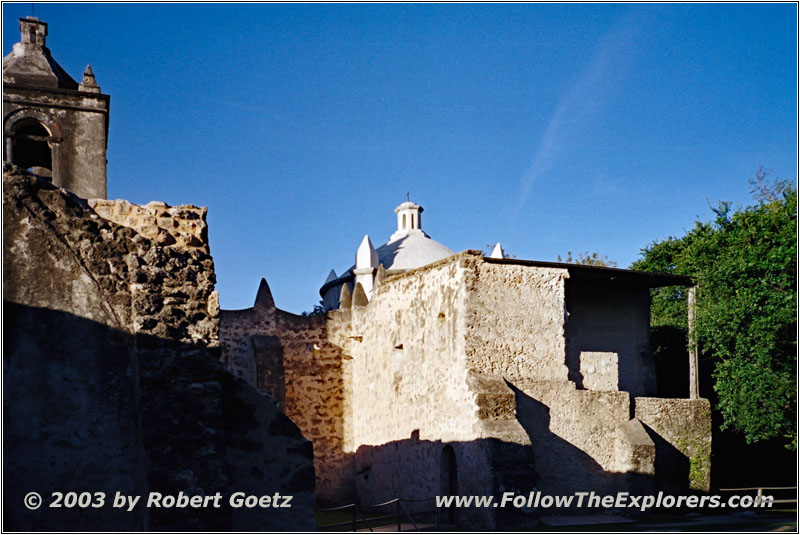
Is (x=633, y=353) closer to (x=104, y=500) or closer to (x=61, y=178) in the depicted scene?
(x=61, y=178)

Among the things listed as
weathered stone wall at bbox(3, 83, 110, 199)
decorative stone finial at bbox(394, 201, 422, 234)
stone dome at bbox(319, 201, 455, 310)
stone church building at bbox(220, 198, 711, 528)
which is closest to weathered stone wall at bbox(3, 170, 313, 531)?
weathered stone wall at bbox(3, 83, 110, 199)

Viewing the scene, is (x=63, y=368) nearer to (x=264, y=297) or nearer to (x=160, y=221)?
(x=160, y=221)

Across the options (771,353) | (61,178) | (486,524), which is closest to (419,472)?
(486,524)

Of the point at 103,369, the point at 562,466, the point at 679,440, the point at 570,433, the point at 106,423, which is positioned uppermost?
the point at 103,369

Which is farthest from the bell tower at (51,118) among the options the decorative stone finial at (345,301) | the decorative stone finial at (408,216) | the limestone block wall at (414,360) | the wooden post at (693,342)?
the decorative stone finial at (408,216)

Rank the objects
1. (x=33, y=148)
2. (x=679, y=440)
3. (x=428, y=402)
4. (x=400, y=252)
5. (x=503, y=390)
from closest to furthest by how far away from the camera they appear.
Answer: (x=503, y=390) → (x=33, y=148) → (x=679, y=440) → (x=428, y=402) → (x=400, y=252)

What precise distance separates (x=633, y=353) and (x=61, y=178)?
12512mm

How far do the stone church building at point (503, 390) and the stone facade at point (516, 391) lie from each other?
3 centimetres

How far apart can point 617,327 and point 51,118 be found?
12.5 m

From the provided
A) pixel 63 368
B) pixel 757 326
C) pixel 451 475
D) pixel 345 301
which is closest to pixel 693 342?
pixel 757 326

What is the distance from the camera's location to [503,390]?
57.0 ft

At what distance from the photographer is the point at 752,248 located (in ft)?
67.6

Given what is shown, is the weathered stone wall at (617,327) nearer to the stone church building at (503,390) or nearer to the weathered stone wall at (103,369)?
the stone church building at (503,390)

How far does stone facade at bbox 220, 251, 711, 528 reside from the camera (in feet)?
57.0
